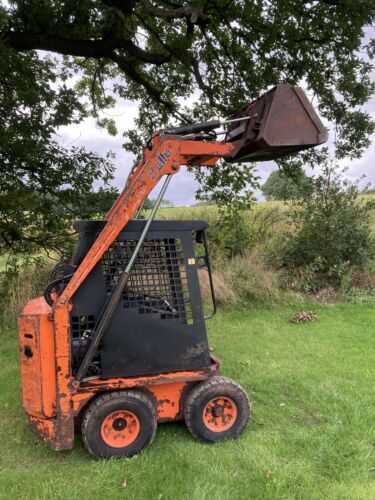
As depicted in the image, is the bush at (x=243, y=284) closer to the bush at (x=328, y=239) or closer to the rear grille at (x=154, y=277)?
the bush at (x=328, y=239)

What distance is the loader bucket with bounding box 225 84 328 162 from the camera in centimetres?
319

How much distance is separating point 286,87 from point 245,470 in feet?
9.36

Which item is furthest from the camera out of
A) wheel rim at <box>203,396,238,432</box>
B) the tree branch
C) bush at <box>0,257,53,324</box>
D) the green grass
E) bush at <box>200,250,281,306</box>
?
bush at <box>200,250,281,306</box>

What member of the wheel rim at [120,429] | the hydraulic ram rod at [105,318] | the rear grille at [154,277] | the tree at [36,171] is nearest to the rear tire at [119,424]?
the wheel rim at [120,429]

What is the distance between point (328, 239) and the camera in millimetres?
9078

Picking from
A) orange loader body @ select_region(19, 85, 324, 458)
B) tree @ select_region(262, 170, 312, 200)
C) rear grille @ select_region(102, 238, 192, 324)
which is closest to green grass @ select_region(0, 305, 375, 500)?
orange loader body @ select_region(19, 85, 324, 458)

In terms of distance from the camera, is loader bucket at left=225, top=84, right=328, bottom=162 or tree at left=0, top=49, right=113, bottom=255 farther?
tree at left=0, top=49, right=113, bottom=255

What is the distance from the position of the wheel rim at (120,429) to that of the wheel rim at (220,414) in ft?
1.91

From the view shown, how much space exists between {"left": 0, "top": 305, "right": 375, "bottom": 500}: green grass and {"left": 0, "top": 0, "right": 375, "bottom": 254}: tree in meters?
3.81

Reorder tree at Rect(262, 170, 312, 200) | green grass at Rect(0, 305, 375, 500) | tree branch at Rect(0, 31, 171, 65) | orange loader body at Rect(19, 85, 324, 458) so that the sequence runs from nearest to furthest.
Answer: green grass at Rect(0, 305, 375, 500)
orange loader body at Rect(19, 85, 324, 458)
tree branch at Rect(0, 31, 171, 65)
tree at Rect(262, 170, 312, 200)

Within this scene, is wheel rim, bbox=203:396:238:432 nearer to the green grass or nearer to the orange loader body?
the orange loader body

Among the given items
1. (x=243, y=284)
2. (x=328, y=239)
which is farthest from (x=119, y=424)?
(x=328, y=239)

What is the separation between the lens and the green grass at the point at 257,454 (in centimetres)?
280

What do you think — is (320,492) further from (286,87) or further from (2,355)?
(2,355)
